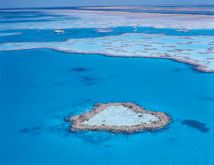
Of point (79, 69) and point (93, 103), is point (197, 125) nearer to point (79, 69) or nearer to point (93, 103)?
point (93, 103)

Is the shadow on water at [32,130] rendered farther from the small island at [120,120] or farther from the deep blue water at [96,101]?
Answer: the small island at [120,120]

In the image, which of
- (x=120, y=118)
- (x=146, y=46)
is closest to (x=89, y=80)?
(x=120, y=118)

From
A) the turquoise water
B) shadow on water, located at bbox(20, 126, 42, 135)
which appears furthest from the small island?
shadow on water, located at bbox(20, 126, 42, 135)

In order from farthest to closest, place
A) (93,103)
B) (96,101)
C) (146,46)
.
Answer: (146,46) < (96,101) < (93,103)

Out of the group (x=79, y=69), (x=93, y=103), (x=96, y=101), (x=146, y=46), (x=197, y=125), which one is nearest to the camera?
(x=197, y=125)

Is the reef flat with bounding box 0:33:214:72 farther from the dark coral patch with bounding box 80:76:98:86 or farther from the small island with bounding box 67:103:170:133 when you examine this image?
the small island with bounding box 67:103:170:133

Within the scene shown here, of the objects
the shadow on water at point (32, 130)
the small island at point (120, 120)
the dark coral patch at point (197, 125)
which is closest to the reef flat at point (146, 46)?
the dark coral patch at point (197, 125)

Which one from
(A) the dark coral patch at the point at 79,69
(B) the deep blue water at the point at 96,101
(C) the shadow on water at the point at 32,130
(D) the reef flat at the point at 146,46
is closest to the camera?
(B) the deep blue water at the point at 96,101
